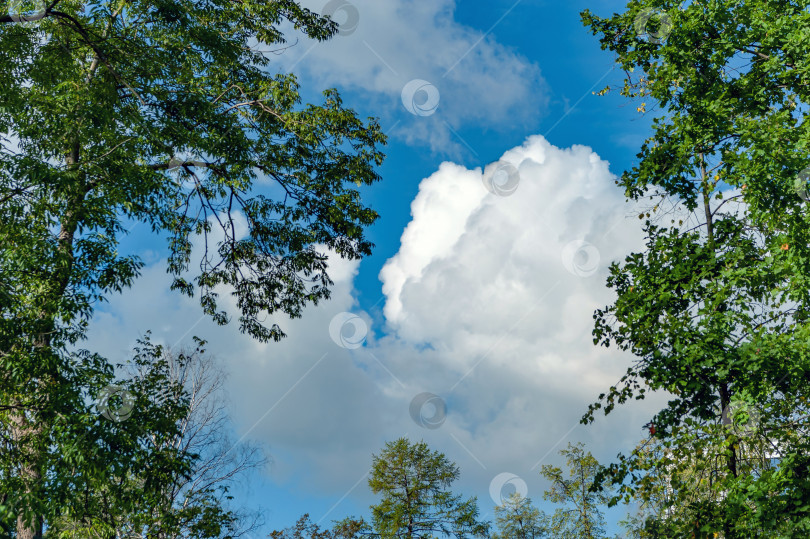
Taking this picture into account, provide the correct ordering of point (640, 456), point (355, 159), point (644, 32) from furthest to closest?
1. point (355, 159)
2. point (644, 32)
3. point (640, 456)

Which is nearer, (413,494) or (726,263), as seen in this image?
(726,263)

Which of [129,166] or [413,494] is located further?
[413,494]

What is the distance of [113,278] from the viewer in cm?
1253

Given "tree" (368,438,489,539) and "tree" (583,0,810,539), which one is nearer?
"tree" (583,0,810,539)

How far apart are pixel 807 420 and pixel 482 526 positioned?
1112 inches

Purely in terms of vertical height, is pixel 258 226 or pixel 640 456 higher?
pixel 258 226

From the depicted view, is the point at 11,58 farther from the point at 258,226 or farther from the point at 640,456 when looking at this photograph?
the point at 640,456

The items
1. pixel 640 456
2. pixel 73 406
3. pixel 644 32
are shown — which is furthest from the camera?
pixel 644 32

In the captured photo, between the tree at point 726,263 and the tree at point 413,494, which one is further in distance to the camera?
the tree at point 413,494

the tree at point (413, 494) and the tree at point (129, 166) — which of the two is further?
the tree at point (413, 494)

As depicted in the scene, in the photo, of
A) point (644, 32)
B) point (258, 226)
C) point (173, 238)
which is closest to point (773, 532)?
point (644, 32)

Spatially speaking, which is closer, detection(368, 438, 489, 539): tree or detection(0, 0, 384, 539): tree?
detection(0, 0, 384, 539): tree

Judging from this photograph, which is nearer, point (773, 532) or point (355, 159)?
point (773, 532)

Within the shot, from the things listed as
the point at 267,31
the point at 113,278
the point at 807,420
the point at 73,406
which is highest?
the point at 267,31
